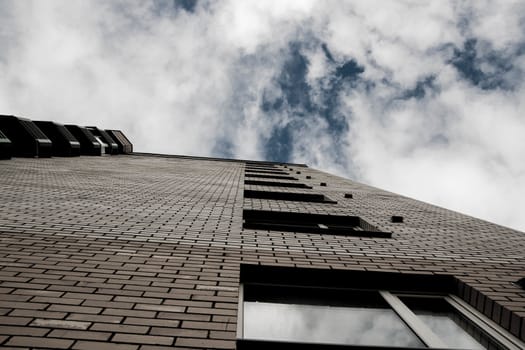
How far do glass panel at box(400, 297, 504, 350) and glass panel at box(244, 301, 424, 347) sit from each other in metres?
0.28

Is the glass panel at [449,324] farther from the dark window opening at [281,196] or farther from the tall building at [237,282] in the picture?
the dark window opening at [281,196]

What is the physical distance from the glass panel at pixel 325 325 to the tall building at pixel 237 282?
12 millimetres

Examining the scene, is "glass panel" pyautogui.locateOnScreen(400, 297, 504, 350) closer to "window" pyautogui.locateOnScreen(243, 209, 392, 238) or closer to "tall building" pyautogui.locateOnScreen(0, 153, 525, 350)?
"tall building" pyautogui.locateOnScreen(0, 153, 525, 350)

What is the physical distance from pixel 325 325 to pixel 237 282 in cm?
76

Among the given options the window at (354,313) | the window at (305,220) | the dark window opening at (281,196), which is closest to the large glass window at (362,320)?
the window at (354,313)

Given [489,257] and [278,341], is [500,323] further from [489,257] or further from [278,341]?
[278,341]

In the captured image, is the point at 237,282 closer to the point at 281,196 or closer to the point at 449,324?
the point at 449,324

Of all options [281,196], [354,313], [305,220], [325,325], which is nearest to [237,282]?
[325,325]

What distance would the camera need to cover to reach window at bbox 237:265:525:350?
91.7 inches

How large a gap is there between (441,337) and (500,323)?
483 millimetres

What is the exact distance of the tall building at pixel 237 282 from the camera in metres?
2.12

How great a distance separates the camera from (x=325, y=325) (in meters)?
2.50

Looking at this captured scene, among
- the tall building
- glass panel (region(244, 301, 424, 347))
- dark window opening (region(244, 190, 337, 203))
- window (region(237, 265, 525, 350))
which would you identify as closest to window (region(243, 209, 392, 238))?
the tall building

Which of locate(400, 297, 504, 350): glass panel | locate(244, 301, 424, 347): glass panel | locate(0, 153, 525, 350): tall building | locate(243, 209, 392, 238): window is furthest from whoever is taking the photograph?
locate(243, 209, 392, 238): window
